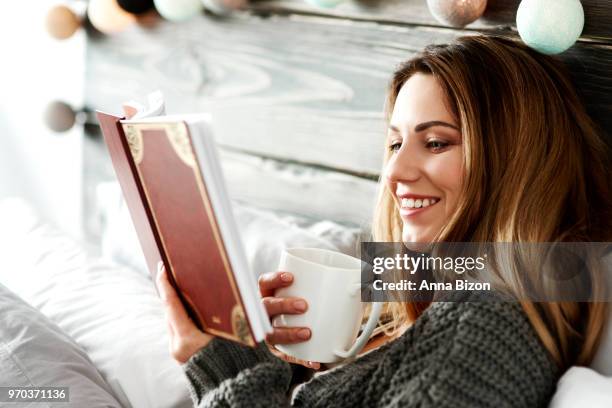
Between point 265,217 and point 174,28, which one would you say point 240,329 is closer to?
point 265,217

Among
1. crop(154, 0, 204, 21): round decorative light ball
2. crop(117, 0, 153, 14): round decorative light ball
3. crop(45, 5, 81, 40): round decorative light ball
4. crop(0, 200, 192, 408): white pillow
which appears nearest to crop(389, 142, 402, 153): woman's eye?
crop(0, 200, 192, 408): white pillow

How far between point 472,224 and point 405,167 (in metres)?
0.12

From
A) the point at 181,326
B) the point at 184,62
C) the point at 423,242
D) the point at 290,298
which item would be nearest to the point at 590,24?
the point at 423,242

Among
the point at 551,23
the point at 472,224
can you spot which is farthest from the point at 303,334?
the point at 551,23

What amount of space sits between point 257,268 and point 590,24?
2.16 feet

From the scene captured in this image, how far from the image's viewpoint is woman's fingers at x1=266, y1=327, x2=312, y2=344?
3.05ft

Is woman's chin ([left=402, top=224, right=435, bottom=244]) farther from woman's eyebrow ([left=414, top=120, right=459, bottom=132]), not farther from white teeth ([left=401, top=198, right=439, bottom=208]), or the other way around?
woman's eyebrow ([left=414, top=120, right=459, bottom=132])

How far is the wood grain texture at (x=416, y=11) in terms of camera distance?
1043 mm

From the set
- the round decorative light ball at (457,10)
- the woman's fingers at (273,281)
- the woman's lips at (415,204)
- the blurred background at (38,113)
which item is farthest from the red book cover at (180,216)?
the blurred background at (38,113)

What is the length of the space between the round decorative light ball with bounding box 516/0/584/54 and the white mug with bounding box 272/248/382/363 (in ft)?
1.30

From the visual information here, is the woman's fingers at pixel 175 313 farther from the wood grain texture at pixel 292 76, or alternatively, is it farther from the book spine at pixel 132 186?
the wood grain texture at pixel 292 76

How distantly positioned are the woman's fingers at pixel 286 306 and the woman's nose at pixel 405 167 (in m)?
0.22

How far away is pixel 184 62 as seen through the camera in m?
1.79

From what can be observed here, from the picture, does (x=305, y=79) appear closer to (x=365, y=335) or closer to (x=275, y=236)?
(x=275, y=236)
